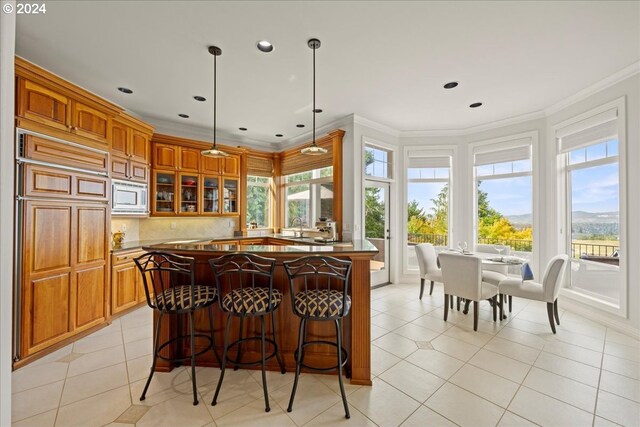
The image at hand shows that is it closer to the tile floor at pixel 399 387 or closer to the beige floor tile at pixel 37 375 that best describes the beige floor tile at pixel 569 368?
the tile floor at pixel 399 387

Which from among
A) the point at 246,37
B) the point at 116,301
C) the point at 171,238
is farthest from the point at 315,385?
the point at 171,238

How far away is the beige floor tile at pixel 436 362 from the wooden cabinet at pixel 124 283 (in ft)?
11.4

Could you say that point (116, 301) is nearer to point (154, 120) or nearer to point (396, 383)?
point (154, 120)

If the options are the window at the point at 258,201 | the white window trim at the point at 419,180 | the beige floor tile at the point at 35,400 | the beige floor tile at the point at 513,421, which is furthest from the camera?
the window at the point at 258,201

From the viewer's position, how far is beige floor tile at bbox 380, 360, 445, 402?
211 cm

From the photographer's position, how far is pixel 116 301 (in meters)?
3.48

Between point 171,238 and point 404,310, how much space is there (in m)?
4.10

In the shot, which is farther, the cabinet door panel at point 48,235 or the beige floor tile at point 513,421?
the cabinet door panel at point 48,235

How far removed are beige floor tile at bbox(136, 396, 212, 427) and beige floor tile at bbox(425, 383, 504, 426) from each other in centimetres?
162

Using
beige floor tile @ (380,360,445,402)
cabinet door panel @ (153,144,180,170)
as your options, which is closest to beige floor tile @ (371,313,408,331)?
beige floor tile @ (380,360,445,402)

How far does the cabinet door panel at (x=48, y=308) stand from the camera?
2529mm

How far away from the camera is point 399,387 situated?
2.17 metres

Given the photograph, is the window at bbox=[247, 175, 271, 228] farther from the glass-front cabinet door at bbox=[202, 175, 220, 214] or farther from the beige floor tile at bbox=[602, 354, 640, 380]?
the beige floor tile at bbox=[602, 354, 640, 380]

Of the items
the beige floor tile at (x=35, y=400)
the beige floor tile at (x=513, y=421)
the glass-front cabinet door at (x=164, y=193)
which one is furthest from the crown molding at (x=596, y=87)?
the beige floor tile at (x=35, y=400)
